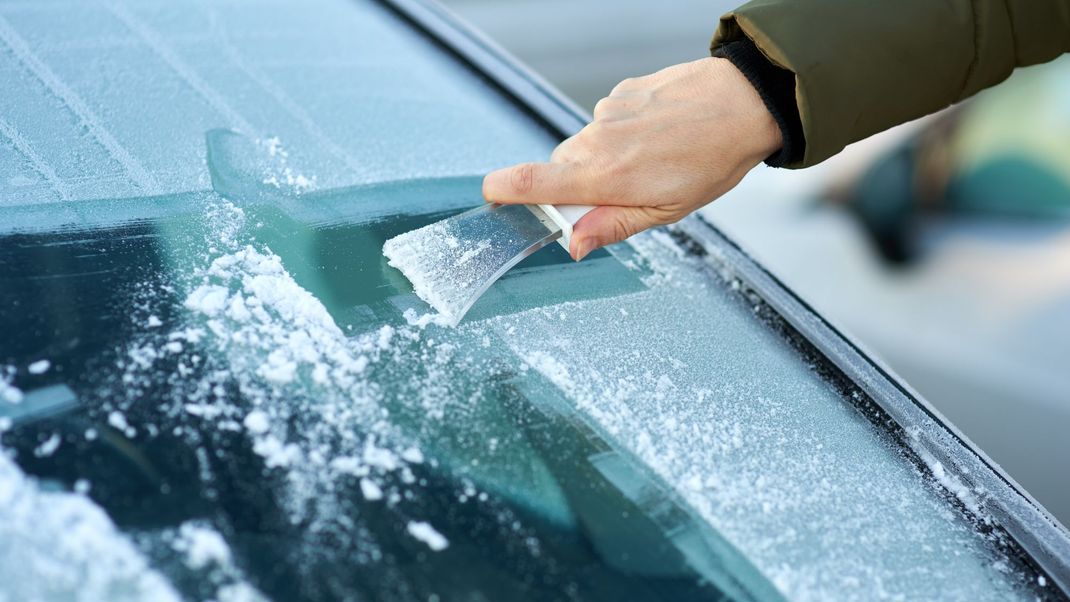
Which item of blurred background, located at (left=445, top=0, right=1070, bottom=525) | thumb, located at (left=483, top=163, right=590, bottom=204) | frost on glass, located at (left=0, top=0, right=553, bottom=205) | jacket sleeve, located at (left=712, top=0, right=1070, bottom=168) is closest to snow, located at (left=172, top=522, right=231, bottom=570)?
frost on glass, located at (left=0, top=0, right=553, bottom=205)

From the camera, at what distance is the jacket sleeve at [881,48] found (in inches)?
54.7

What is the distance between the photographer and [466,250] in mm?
1300

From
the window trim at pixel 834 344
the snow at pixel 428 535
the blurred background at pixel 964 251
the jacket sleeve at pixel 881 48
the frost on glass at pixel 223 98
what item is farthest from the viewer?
the blurred background at pixel 964 251

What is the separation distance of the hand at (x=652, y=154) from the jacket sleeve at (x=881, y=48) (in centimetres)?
8

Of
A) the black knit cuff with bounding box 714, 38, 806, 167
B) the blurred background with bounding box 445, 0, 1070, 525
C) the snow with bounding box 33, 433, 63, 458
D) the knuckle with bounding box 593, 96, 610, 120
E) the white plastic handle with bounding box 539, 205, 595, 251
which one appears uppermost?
the black knit cuff with bounding box 714, 38, 806, 167

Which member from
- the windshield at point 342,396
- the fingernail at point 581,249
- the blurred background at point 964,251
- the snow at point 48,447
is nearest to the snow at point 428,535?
the windshield at point 342,396

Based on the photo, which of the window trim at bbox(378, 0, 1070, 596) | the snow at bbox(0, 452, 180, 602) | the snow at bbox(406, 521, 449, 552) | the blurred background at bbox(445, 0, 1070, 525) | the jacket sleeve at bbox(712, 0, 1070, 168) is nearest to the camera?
the snow at bbox(0, 452, 180, 602)

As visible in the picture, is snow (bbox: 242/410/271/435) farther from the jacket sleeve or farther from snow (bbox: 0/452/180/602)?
the jacket sleeve

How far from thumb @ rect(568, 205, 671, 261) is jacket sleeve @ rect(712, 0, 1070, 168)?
0.95ft

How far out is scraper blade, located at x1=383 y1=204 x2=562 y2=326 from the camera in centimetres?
122

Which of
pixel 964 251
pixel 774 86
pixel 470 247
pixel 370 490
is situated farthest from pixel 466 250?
pixel 964 251

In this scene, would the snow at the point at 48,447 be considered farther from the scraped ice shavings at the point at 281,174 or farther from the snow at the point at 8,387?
the scraped ice shavings at the point at 281,174

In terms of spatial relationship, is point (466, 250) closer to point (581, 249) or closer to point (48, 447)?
point (581, 249)

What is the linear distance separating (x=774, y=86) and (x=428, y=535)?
0.96m
